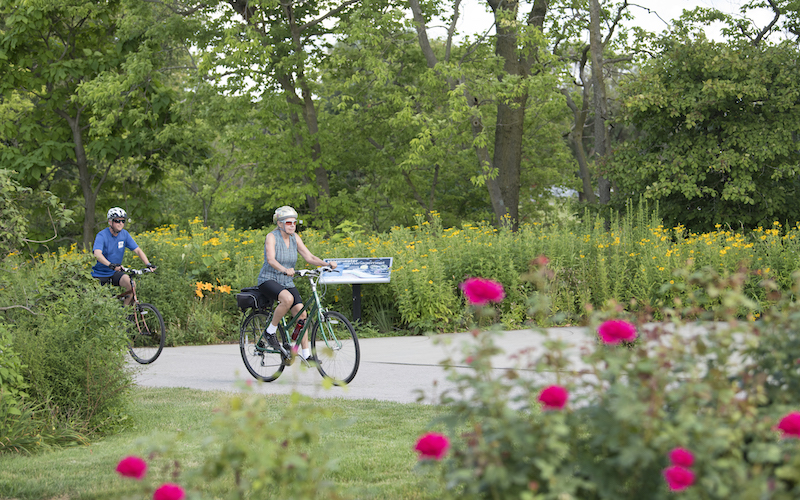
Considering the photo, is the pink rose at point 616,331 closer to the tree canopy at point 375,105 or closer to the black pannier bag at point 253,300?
the black pannier bag at point 253,300

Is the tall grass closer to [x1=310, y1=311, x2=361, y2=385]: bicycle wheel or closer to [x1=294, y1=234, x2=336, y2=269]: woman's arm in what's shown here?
[x1=310, y1=311, x2=361, y2=385]: bicycle wheel

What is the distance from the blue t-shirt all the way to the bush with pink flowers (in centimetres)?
834

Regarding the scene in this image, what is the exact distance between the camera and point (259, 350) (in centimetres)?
826

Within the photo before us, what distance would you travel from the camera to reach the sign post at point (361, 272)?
1124 centimetres

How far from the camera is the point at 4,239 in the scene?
19.6 ft

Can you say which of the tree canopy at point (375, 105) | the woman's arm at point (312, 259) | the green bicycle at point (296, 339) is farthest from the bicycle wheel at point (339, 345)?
the tree canopy at point (375, 105)

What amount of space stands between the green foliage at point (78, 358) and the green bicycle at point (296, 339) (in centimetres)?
199

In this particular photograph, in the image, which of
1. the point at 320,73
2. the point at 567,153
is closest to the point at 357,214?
the point at 320,73

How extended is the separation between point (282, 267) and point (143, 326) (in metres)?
3.70

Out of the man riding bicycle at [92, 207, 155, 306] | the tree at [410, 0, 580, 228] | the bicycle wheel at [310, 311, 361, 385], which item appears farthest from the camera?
the tree at [410, 0, 580, 228]

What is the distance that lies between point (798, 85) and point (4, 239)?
16009mm

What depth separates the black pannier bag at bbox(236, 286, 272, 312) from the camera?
8.19 meters

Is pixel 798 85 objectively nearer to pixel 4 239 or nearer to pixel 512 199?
pixel 512 199

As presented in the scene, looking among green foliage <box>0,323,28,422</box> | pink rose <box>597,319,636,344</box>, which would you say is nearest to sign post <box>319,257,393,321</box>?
green foliage <box>0,323,28,422</box>
